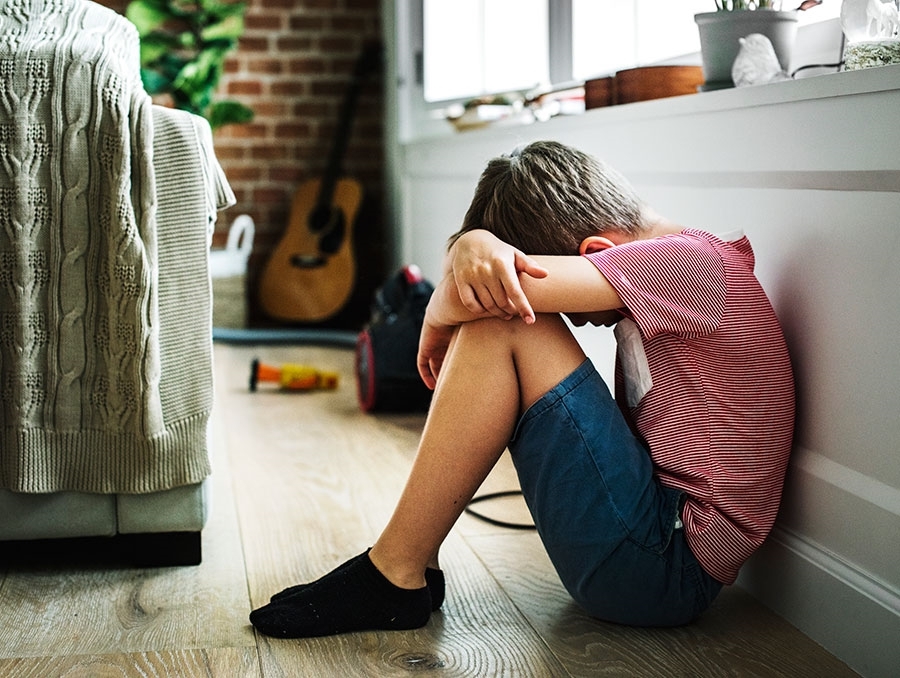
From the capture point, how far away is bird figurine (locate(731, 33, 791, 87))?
1.55 meters

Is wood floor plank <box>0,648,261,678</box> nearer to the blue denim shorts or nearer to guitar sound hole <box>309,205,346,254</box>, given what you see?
the blue denim shorts

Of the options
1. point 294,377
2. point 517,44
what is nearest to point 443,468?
point 294,377

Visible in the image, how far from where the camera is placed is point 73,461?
57.3 inches

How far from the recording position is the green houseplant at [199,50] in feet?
13.3

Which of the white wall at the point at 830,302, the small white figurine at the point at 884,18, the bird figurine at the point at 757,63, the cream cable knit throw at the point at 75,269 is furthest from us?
the bird figurine at the point at 757,63

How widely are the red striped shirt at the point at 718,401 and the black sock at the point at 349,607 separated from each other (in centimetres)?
35

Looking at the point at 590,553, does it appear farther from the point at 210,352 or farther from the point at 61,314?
the point at 61,314

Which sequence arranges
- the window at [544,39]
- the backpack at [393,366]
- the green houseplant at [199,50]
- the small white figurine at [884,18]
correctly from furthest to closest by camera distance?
the green houseplant at [199,50] < the backpack at [393,366] < the window at [544,39] < the small white figurine at [884,18]

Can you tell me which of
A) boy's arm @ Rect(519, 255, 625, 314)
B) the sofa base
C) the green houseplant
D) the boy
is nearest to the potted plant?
the boy

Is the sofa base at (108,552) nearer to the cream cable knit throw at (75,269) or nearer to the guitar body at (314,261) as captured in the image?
the cream cable knit throw at (75,269)

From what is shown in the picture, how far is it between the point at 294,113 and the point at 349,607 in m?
3.45

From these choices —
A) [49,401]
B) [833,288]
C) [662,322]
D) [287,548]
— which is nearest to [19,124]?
Result: [49,401]

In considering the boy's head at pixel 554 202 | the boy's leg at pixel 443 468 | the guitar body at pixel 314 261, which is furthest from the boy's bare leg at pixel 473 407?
the guitar body at pixel 314 261

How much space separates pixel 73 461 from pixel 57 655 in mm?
293
